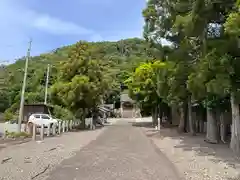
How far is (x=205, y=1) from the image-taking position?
13719 mm

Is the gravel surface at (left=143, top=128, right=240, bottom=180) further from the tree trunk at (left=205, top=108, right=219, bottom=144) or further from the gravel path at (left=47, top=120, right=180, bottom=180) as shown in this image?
the tree trunk at (left=205, top=108, right=219, bottom=144)

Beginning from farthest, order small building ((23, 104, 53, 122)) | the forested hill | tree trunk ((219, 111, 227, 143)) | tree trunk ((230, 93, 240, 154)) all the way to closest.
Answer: small building ((23, 104, 53, 122)), the forested hill, tree trunk ((219, 111, 227, 143)), tree trunk ((230, 93, 240, 154))

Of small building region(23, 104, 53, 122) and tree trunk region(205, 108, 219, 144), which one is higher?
small building region(23, 104, 53, 122)

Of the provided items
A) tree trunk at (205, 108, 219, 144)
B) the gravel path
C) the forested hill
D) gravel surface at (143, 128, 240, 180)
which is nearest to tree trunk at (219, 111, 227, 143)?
tree trunk at (205, 108, 219, 144)

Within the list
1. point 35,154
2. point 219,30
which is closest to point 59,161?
point 35,154

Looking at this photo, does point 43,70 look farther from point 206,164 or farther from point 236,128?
point 206,164

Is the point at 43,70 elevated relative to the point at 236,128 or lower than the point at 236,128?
elevated

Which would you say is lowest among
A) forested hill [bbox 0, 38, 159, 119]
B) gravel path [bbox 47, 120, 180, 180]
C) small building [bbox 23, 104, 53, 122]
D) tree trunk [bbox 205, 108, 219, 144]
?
gravel path [bbox 47, 120, 180, 180]

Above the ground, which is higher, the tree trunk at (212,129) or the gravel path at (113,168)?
the tree trunk at (212,129)

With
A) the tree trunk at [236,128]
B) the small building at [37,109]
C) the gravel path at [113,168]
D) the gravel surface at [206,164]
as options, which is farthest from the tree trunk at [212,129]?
the small building at [37,109]

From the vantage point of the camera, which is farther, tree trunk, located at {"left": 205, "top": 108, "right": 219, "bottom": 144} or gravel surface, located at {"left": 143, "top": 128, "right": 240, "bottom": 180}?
tree trunk, located at {"left": 205, "top": 108, "right": 219, "bottom": 144}

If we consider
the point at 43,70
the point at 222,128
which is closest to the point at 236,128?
the point at 222,128

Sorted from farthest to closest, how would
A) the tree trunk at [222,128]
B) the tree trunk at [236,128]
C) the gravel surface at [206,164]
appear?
the tree trunk at [222,128]
the tree trunk at [236,128]
the gravel surface at [206,164]

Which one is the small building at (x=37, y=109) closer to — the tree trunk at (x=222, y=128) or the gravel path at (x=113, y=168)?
the tree trunk at (x=222, y=128)
